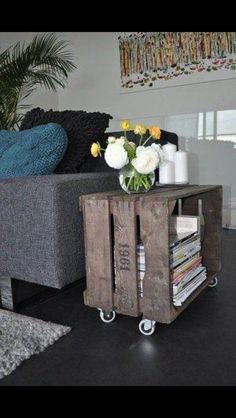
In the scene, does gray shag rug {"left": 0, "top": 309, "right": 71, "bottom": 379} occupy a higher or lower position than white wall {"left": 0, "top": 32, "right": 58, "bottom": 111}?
lower

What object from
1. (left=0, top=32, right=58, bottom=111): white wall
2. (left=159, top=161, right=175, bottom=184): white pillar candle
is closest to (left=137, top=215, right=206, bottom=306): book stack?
(left=159, top=161, right=175, bottom=184): white pillar candle

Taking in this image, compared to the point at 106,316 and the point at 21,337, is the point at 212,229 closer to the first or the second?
the point at 106,316

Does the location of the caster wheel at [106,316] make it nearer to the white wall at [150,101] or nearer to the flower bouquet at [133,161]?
the flower bouquet at [133,161]

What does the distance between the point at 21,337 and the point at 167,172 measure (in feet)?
2.55

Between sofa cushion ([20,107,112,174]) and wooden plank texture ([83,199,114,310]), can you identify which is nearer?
wooden plank texture ([83,199,114,310])

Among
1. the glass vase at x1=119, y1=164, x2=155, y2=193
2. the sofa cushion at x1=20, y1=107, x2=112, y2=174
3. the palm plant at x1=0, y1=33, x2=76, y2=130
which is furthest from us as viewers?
the palm plant at x1=0, y1=33, x2=76, y2=130

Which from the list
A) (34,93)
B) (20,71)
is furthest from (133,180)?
(34,93)

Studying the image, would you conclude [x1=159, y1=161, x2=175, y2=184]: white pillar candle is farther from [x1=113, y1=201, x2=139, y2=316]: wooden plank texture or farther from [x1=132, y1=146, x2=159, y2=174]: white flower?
[x1=113, y1=201, x2=139, y2=316]: wooden plank texture

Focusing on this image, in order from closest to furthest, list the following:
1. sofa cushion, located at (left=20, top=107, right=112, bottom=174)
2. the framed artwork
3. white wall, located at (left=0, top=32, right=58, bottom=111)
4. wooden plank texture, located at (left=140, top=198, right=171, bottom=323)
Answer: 1. wooden plank texture, located at (left=140, top=198, right=171, bottom=323)
2. sofa cushion, located at (left=20, top=107, right=112, bottom=174)
3. the framed artwork
4. white wall, located at (left=0, top=32, right=58, bottom=111)

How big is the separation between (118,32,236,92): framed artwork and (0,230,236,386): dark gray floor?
2132 mm

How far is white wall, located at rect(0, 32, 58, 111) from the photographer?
9.66ft

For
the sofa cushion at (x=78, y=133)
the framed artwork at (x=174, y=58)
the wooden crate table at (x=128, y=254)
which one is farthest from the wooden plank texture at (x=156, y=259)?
the framed artwork at (x=174, y=58)
